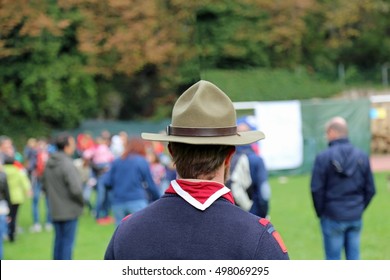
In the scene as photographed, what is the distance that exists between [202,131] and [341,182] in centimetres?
424

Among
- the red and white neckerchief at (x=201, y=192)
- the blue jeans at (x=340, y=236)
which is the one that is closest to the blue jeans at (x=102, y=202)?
the blue jeans at (x=340, y=236)

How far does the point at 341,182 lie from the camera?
6426mm

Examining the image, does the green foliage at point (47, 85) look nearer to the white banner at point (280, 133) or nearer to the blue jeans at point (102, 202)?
the white banner at point (280, 133)

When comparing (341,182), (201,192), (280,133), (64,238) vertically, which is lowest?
(280,133)

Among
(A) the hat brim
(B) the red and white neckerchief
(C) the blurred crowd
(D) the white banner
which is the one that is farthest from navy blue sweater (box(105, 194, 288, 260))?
(D) the white banner

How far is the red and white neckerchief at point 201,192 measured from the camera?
237cm

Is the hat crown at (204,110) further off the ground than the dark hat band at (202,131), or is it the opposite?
the hat crown at (204,110)

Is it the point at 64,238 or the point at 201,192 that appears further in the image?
the point at 64,238

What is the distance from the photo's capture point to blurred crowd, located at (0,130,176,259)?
27.0 ft

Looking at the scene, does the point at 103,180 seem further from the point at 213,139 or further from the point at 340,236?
the point at 213,139

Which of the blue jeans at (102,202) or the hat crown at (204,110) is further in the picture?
the blue jeans at (102,202)

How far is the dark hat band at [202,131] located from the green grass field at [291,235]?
620cm

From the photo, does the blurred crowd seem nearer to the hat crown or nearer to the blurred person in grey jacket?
the blurred person in grey jacket

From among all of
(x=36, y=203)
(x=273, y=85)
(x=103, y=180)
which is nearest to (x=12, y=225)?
(x=36, y=203)
